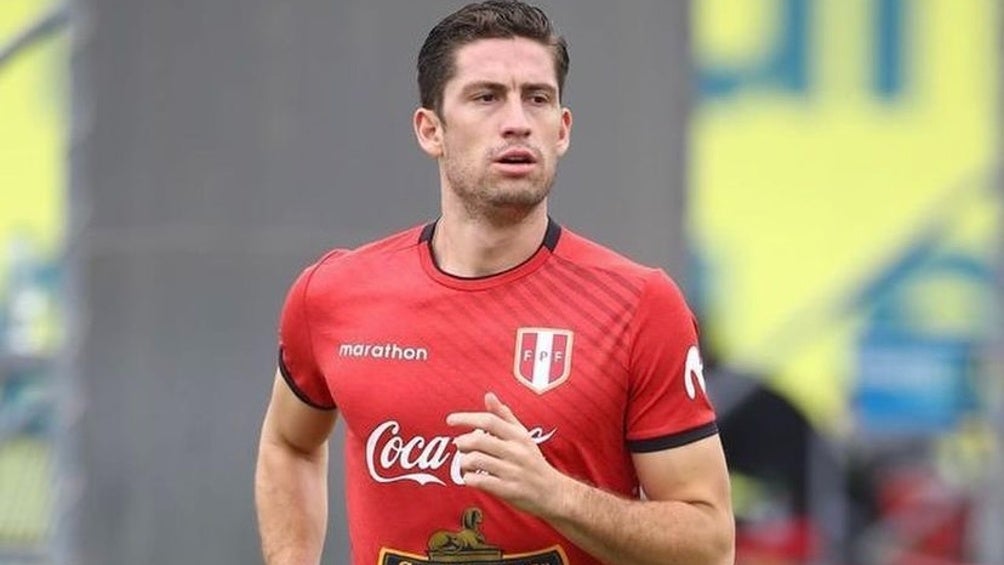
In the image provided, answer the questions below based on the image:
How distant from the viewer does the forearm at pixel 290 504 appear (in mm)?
5285

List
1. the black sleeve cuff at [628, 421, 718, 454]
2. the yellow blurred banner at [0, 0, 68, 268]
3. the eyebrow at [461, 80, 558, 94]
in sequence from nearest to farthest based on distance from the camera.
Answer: the black sleeve cuff at [628, 421, 718, 454]
the eyebrow at [461, 80, 558, 94]
the yellow blurred banner at [0, 0, 68, 268]

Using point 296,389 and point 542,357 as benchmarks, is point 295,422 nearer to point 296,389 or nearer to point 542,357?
point 296,389

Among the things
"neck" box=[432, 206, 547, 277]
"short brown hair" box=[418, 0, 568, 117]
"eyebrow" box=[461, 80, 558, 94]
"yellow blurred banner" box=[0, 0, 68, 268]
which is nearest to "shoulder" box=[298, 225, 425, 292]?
"neck" box=[432, 206, 547, 277]

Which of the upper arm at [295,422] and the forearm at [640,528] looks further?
the upper arm at [295,422]

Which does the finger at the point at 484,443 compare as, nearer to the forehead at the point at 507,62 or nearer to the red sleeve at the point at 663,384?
the red sleeve at the point at 663,384

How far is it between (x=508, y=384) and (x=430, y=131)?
1.84 feet

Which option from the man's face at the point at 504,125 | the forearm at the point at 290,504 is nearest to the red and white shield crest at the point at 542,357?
the man's face at the point at 504,125

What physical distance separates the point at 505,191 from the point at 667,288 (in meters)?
0.34

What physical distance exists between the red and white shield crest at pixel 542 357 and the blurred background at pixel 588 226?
242 cm

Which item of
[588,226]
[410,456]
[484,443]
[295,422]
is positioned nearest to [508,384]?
[410,456]

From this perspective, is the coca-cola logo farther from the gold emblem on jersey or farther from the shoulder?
the shoulder

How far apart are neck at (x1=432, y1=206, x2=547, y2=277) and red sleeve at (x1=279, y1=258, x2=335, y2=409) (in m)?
0.36

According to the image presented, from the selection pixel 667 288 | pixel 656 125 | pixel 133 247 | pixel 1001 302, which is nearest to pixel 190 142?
pixel 133 247

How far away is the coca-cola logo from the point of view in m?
4.76
